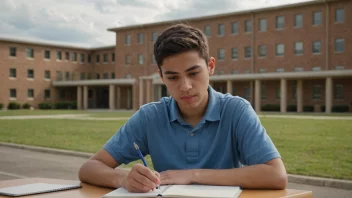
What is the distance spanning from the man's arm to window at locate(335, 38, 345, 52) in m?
48.9

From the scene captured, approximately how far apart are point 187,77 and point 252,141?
59cm

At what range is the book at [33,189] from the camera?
270cm

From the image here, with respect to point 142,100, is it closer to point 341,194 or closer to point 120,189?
point 341,194

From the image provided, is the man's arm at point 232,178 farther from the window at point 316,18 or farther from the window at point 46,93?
the window at point 46,93

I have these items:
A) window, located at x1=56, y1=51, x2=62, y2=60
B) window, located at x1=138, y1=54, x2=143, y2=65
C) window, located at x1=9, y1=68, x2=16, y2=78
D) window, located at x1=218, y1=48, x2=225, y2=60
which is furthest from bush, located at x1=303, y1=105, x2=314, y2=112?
window, located at x1=9, y1=68, x2=16, y2=78

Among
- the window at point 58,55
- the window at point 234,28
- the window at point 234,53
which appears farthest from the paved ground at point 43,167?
the window at point 58,55

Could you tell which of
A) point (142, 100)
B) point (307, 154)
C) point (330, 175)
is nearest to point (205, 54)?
point (330, 175)

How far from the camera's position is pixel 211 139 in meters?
3.17

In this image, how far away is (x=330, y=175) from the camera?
29.6 feet

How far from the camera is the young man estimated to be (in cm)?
284

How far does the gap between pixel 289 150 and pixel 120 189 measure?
1083 cm

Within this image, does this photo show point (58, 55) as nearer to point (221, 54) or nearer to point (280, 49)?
point (221, 54)

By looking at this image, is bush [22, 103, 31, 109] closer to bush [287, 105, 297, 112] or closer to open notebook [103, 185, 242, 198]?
bush [287, 105, 297, 112]

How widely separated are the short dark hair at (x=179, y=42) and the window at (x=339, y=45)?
1917 inches
